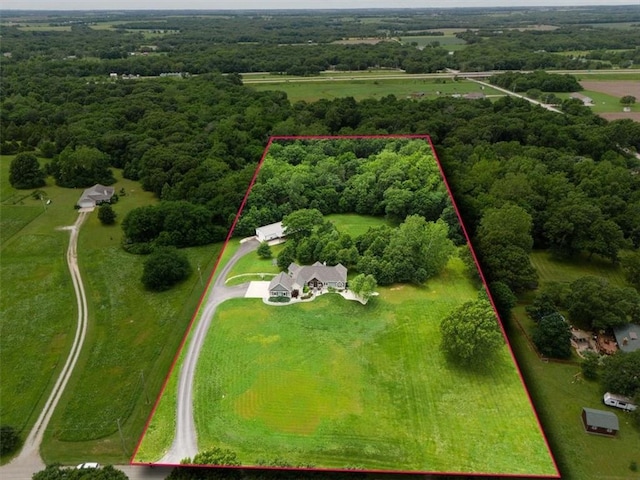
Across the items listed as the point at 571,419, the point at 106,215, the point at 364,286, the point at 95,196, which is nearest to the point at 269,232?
the point at 364,286

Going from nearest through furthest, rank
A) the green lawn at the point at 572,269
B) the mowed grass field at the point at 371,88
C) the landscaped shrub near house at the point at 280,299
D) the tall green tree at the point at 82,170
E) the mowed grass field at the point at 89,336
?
the mowed grass field at the point at 89,336 < the landscaped shrub near house at the point at 280,299 < the green lawn at the point at 572,269 < the tall green tree at the point at 82,170 < the mowed grass field at the point at 371,88

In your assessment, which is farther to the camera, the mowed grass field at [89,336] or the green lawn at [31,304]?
the green lawn at [31,304]

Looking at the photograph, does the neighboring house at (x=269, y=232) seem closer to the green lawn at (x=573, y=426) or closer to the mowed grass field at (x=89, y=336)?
the mowed grass field at (x=89, y=336)

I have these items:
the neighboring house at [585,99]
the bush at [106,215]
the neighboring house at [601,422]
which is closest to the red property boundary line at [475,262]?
the neighboring house at [601,422]

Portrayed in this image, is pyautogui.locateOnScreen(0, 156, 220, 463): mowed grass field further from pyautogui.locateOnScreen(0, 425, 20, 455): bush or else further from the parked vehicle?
the parked vehicle

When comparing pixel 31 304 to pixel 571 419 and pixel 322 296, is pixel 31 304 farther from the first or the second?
pixel 571 419

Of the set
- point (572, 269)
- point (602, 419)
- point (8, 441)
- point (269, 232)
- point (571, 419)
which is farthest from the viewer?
point (269, 232)

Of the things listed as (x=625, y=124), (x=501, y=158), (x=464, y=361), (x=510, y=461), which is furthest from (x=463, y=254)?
(x=625, y=124)
